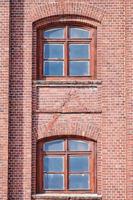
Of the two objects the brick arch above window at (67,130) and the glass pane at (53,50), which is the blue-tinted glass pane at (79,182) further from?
the glass pane at (53,50)

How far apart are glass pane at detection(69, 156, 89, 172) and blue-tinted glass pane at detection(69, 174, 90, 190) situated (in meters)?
0.17

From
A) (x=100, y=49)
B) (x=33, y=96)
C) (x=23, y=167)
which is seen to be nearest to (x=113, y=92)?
(x=100, y=49)

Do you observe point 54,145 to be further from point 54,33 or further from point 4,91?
point 54,33

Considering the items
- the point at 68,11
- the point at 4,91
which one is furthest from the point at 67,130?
the point at 68,11

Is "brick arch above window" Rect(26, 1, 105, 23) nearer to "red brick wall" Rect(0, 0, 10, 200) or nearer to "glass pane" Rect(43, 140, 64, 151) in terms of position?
"red brick wall" Rect(0, 0, 10, 200)

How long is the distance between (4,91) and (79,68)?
91.1 inches

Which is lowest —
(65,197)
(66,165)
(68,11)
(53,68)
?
(65,197)

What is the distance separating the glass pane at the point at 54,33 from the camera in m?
16.2

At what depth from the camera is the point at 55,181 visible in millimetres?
15820

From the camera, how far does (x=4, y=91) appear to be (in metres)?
15.6

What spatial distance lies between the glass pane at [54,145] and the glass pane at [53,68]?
6.53ft

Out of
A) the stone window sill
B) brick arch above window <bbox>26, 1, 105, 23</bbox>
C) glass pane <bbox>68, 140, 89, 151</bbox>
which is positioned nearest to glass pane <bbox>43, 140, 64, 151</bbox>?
glass pane <bbox>68, 140, 89, 151</bbox>

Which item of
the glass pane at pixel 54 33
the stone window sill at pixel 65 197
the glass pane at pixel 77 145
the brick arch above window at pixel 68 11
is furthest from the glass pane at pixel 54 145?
the brick arch above window at pixel 68 11

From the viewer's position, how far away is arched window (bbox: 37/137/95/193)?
15812 millimetres
